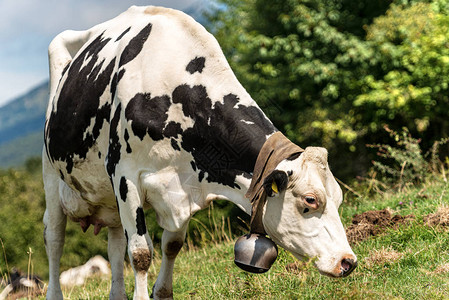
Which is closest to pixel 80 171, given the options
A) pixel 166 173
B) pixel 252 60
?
pixel 166 173

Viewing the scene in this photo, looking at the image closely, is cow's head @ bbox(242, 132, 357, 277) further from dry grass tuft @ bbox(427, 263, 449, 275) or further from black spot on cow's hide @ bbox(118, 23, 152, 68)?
black spot on cow's hide @ bbox(118, 23, 152, 68)

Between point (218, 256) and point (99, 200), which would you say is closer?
point (99, 200)

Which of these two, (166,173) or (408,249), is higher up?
(166,173)

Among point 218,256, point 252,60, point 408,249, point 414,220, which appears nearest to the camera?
point 408,249

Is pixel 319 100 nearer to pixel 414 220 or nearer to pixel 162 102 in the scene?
pixel 414 220

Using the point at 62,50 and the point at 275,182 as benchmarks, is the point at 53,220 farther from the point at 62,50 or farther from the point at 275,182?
the point at 275,182

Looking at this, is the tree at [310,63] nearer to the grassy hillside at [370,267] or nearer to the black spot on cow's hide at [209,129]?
the grassy hillside at [370,267]

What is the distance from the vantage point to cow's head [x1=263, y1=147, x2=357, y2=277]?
145 inches

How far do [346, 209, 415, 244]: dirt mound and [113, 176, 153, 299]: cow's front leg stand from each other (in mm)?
2057

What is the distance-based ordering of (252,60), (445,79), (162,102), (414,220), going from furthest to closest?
1. (252,60)
2. (445,79)
3. (414,220)
4. (162,102)

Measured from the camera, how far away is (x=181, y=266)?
23.7 ft

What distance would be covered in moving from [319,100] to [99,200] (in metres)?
12.1

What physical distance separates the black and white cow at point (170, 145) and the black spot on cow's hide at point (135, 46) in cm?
1

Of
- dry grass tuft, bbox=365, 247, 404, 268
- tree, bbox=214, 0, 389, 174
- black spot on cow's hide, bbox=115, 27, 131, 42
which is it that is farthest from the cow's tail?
tree, bbox=214, 0, 389, 174
